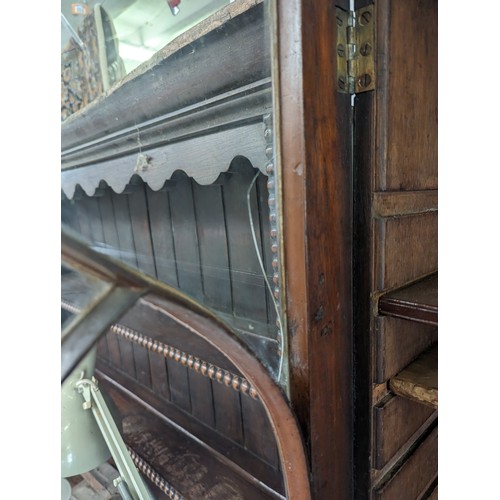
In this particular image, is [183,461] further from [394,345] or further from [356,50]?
[356,50]

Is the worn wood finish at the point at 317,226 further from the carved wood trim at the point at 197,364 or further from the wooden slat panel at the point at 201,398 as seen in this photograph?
the wooden slat panel at the point at 201,398

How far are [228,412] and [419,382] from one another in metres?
0.49

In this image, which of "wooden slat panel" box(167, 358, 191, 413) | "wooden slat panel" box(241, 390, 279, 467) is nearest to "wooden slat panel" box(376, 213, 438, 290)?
"wooden slat panel" box(241, 390, 279, 467)

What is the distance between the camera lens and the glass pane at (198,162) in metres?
0.51

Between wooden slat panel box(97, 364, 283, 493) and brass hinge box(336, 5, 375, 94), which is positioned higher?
brass hinge box(336, 5, 375, 94)

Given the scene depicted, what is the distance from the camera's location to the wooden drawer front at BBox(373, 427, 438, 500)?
63cm

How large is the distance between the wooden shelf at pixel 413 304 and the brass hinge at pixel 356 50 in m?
0.30

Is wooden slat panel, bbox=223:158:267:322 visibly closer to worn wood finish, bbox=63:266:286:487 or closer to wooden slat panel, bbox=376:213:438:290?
worn wood finish, bbox=63:266:286:487

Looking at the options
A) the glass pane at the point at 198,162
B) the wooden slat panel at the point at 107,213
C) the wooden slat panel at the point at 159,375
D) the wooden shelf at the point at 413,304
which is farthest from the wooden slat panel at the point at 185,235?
the wooden shelf at the point at 413,304

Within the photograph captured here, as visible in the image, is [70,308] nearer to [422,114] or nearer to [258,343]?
[258,343]

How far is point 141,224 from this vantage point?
3.29ft

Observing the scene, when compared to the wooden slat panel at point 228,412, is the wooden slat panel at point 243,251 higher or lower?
higher

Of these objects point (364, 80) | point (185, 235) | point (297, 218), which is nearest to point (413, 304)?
point (297, 218)
